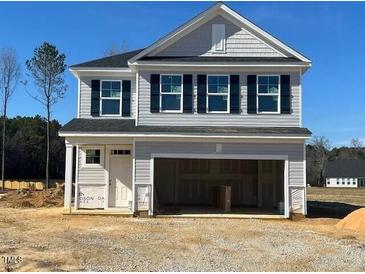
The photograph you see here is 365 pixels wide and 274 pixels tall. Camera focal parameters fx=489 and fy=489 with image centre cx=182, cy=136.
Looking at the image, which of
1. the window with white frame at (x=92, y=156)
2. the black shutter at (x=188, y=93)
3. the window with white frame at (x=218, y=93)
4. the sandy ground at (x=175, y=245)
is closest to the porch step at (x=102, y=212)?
the sandy ground at (x=175, y=245)

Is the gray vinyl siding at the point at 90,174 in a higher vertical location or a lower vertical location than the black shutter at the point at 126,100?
lower

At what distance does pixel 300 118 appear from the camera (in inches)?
754

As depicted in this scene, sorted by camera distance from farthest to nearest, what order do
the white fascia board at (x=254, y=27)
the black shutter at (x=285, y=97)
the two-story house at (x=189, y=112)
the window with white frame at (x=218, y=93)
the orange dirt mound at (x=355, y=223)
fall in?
the white fascia board at (x=254, y=27)
the window with white frame at (x=218, y=93)
the black shutter at (x=285, y=97)
the two-story house at (x=189, y=112)
the orange dirt mound at (x=355, y=223)

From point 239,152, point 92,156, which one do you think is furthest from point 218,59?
point 92,156

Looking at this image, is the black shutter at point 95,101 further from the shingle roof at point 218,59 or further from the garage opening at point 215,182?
the garage opening at point 215,182

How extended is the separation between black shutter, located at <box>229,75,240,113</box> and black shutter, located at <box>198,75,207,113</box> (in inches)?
39.6

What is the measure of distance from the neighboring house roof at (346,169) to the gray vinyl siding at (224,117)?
266 ft

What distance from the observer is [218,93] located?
63.3 feet

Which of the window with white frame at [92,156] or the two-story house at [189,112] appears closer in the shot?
the two-story house at [189,112]

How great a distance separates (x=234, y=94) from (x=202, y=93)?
4.13 ft

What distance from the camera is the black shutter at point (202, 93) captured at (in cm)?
1920

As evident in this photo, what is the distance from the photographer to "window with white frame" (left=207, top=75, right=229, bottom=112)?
19234 mm

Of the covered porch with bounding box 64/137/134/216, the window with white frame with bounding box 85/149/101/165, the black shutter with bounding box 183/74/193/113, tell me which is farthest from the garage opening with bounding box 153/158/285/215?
the black shutter with bounding box 183/74/193/113

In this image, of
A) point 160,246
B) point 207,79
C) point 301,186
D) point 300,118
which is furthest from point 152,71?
point 160,246
